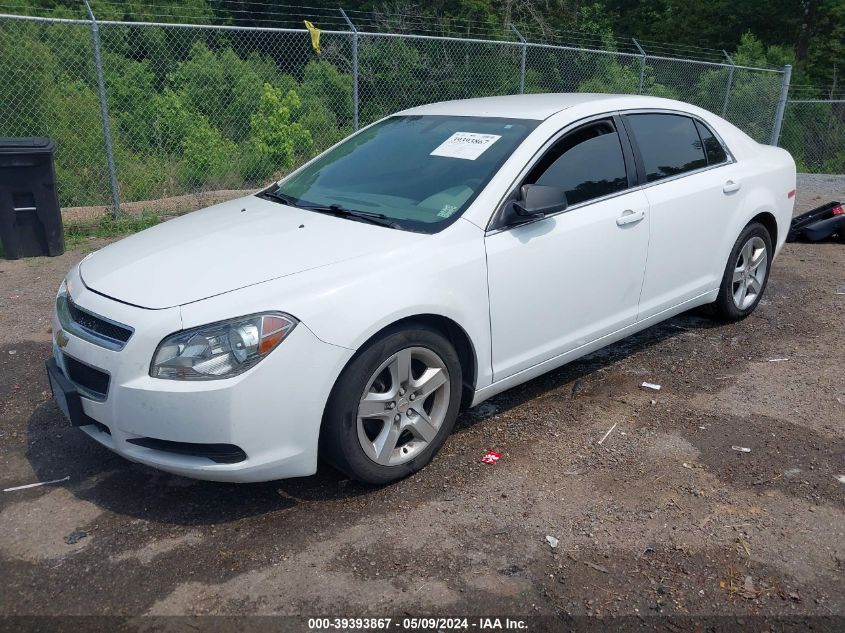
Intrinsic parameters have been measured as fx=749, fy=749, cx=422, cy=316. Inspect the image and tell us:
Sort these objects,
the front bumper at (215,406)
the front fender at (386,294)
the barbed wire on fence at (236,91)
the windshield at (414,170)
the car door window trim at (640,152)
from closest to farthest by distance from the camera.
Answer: the front bumper at (215,406) < the front fender at (386,294) < the windshield at (414,170) < the car door window trim at (640,152) < the barbed wire on fence at (236,91)

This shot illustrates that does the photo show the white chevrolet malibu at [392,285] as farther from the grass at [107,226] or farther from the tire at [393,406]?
the grass at [107,226]

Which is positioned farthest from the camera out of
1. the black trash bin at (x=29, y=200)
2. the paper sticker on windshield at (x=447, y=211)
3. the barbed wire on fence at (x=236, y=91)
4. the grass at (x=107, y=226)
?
the barbed wire on fence at (x=236, y=91)

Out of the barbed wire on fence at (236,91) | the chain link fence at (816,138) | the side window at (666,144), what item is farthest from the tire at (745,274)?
the chain link fence at (816,138)

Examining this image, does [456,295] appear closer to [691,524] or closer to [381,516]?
[381,516]

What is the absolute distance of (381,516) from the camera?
10.5 ft

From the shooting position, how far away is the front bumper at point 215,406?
2.86 m

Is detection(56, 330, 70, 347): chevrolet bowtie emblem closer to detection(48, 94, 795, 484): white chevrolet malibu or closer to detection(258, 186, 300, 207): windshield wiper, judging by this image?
detection(48, 94, 795, 484): white chevrolet malibu

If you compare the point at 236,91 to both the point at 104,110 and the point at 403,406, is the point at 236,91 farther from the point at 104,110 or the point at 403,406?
the point at 403,406

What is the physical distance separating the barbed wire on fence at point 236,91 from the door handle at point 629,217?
552 centimetres

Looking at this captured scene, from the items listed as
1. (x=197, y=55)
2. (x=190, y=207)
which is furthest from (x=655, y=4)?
(x=190, y=207)

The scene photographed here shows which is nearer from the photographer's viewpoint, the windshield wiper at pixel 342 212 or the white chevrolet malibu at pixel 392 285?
the white chevrolet malibu at pixel 392 285

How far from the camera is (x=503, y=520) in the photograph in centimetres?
316

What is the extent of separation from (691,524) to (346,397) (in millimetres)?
1531

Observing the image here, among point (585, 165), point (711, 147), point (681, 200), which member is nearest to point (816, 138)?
point (711, 147)
